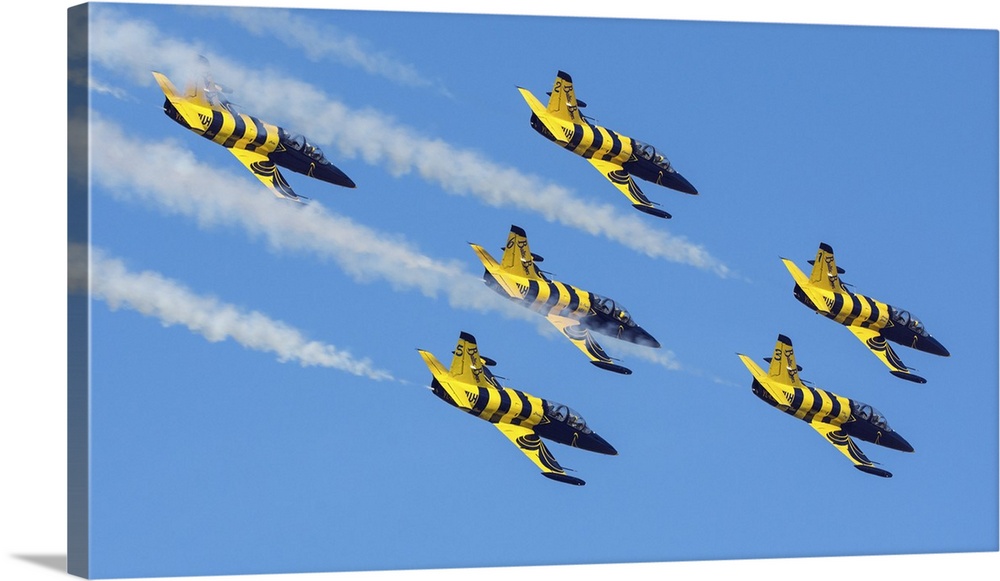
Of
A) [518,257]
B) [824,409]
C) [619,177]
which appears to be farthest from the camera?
[824,409]

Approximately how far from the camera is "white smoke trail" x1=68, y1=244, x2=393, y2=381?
9.73 metres

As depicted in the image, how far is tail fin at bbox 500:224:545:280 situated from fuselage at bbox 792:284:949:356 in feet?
5.51

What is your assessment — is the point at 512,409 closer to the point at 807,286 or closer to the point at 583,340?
the point at 583,340

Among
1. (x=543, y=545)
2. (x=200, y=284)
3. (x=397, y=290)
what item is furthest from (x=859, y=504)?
(x=200, y=284)

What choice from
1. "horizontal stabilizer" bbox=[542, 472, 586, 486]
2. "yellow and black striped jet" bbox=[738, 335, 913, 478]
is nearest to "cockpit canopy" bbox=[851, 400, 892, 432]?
"yellow and black striped jet" bbox=[738, 335, 913, 478]

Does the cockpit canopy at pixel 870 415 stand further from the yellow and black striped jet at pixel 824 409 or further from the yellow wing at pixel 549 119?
the yellow wing at pixel 549 119

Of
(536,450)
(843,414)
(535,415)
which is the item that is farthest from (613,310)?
(843,414)

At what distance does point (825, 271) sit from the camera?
35.7 feet

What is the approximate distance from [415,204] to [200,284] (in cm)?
120

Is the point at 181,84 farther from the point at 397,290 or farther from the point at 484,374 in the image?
Result: the point at 484,374

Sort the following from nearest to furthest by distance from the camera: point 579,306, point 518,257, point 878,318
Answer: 1. point 518,257
2. point 579,306
3. point 878,318

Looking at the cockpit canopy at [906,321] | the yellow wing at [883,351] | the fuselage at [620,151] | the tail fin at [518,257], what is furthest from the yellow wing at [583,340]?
the cockpit canopy at [906,321]

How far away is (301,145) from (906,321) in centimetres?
357

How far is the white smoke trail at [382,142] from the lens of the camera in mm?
9781
